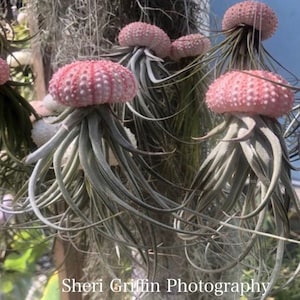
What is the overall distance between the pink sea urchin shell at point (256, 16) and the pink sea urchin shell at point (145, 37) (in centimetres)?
7

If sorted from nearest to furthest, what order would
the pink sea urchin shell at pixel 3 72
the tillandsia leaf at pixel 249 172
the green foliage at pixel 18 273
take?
the tillandsia leaf at pixel 249 172 < the pink sea urchin shell at pixel 3 72 < the green foliage at pixel 18 273

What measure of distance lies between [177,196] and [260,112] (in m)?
0.15

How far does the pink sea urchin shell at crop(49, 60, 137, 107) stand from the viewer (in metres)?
0.35

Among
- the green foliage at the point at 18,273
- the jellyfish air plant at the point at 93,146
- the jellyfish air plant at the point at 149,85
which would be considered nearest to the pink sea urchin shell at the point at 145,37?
the jellyfish air plant at the point at 149,85

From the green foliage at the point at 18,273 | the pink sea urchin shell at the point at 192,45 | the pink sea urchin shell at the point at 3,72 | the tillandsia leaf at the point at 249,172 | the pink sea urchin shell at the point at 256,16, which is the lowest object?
the green foliage at the point at 18,273

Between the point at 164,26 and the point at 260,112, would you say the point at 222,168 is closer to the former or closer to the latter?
the point at 260,112

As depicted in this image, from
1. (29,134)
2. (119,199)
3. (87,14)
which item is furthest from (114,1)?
(119,199)

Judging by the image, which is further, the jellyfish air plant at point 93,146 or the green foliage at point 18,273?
the green foliage at point 18,273

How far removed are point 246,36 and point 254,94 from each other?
0.33 ft

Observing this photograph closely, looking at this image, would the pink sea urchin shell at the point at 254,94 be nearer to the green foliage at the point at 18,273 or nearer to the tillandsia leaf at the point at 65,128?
the tillandsia leaf at the point at 65,128

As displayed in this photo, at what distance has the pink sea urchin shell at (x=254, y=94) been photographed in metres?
0.34

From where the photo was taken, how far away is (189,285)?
525 mm

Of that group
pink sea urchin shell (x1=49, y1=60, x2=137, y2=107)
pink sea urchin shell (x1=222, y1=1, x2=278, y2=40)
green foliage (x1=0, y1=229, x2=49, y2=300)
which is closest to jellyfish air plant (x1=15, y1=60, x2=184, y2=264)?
pink sea urchin shell (x1=49, y1=60, x2=137, y2=107)

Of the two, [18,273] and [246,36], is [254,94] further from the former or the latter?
[18,273]
